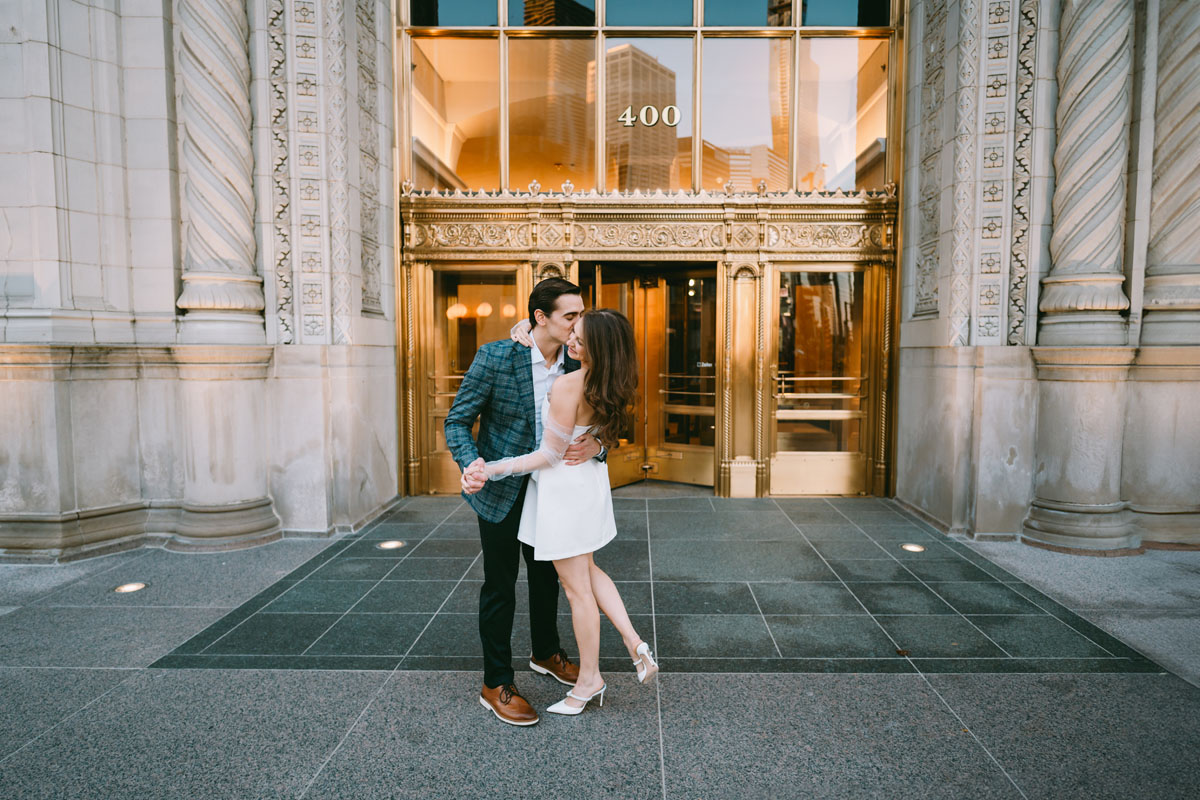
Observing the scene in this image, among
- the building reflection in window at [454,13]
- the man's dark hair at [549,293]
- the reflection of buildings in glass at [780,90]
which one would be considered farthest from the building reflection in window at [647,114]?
the man's dark hair at [549,293]

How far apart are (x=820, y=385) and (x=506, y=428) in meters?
5.71

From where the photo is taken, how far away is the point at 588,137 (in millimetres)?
7914

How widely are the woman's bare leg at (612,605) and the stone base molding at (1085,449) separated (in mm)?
4637

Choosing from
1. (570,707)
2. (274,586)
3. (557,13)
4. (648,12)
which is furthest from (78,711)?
(648,12)

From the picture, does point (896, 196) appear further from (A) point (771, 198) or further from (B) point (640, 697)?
(B) point (640, 697)

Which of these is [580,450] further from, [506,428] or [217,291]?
[217,291]

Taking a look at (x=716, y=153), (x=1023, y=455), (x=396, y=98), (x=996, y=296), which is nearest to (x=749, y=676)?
(x=1023, y=455)

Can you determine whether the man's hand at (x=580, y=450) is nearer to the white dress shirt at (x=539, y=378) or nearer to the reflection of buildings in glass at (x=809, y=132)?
the white dress shirt at (x=539, y=378)

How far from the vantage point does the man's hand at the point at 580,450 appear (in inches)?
113

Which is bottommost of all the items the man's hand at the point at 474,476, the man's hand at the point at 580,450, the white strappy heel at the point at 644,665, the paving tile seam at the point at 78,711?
the paving tile seam at the point at 78,711

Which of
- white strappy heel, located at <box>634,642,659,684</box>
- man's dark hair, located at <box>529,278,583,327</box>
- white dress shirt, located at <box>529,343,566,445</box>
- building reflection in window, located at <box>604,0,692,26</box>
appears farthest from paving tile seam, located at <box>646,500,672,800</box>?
building reflection in window, located at <box>604,0,692,26</box>

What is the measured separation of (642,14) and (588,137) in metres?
1.57

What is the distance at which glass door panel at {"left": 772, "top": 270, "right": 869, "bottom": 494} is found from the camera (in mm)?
7812

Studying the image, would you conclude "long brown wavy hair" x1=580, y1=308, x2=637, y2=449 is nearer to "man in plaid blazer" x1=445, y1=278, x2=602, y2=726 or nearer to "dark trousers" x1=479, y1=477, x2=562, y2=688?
"man in plaid blazer" x1=445, y1=278, x2=602, y2=726
